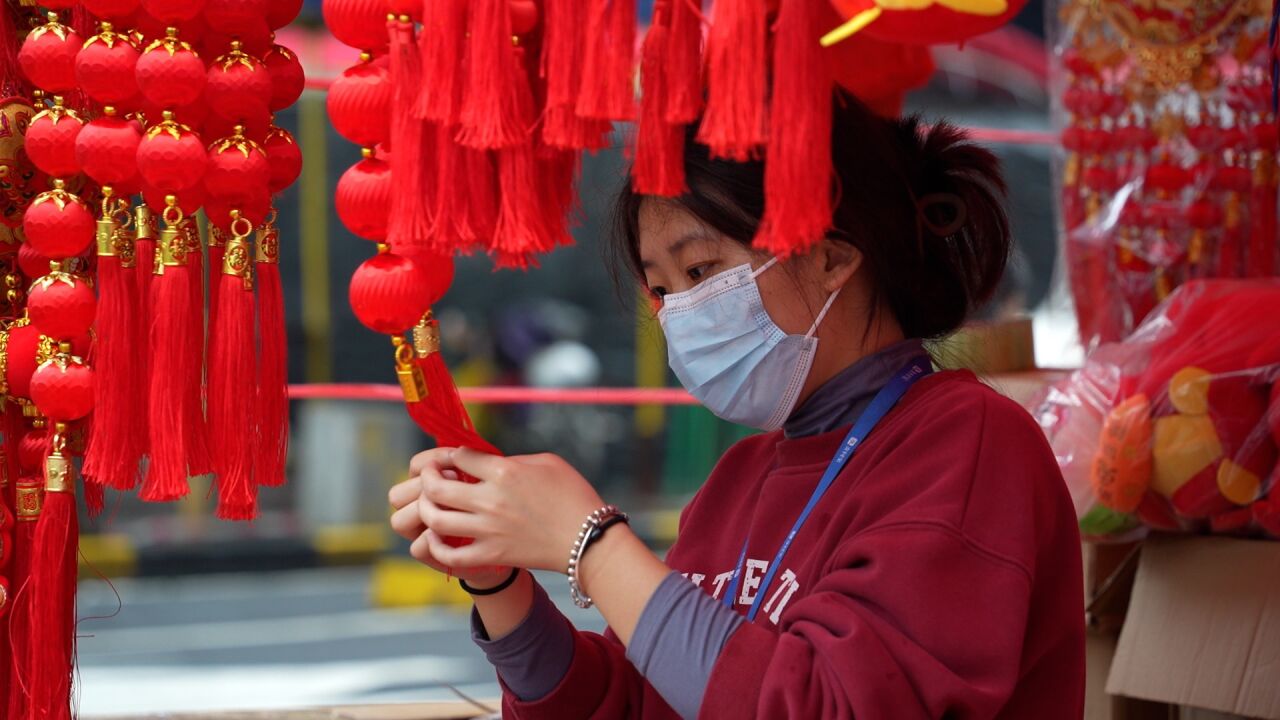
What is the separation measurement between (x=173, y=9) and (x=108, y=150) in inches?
5.1

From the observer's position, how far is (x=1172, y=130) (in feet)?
7.57

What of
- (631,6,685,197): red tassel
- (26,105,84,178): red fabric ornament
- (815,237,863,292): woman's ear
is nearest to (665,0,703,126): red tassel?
(631,6,685,197): red tassel

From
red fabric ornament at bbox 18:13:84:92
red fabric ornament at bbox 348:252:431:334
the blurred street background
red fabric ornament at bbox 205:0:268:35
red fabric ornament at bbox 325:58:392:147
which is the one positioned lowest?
the blurred street background

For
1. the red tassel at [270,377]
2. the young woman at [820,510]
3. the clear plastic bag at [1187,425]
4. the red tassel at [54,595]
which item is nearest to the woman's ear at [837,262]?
the young woman at [820,510]

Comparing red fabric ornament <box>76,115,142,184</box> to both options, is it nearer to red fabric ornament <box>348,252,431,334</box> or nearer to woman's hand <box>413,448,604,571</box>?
red fabric ornament <box>348,252,431,334</box>

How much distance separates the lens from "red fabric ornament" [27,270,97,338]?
1.19m

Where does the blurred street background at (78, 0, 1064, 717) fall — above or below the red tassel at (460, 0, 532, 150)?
below

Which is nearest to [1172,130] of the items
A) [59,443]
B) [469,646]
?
[59,443]

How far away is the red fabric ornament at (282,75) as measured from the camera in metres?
1.20

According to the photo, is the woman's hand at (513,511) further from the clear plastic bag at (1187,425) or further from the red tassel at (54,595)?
the clear plastic bag at (1187,425)

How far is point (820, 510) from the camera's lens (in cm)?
104

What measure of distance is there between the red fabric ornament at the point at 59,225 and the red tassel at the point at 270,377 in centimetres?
15

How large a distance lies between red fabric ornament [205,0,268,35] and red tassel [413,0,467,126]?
0.28 m

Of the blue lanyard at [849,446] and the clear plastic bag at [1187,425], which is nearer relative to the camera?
the blue lanyard at [849,446]
